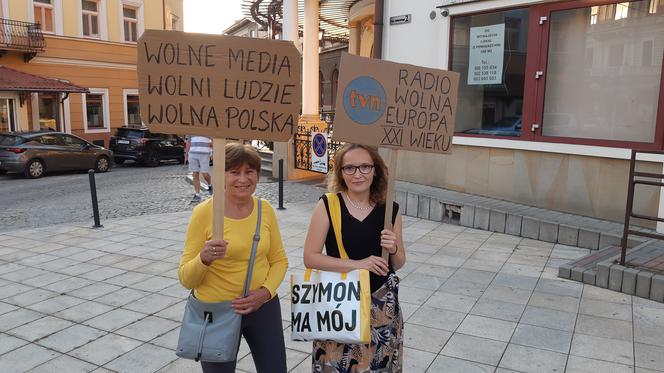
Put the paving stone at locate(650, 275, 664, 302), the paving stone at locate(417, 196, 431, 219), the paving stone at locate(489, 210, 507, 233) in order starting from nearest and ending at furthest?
the paving stone at locate(650, 275, 664, 302), the paving stone at locate(489, 210, 507, 233), the paving stone at locate(417, 196, 431, 219)

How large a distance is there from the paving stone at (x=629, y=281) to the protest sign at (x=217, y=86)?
4.27 m

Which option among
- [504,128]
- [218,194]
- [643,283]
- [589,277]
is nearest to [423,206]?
[504,128]

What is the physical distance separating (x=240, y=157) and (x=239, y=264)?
0.54 metres

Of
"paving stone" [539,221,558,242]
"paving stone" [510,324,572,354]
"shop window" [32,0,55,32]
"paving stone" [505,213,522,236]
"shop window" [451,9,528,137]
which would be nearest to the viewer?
"paving stone" [510,324,572,354]

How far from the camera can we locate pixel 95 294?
209 inches

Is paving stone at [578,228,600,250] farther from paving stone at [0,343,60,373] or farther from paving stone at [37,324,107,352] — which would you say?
paving stone at [0,343,60,373]

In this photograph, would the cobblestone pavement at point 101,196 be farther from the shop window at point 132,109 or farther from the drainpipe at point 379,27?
the shop window at point 132,109

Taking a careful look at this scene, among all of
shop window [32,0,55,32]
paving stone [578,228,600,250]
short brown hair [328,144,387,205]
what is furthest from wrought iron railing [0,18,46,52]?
short brown hair [328,144,387,205]

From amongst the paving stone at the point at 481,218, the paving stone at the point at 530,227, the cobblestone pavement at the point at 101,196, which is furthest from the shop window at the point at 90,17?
the paving stone at the point at 530,227

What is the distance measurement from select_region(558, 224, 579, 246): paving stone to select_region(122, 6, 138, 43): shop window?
78.7ft

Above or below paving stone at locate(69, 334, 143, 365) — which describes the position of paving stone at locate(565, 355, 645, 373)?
above

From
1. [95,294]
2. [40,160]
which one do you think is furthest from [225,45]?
[40,160]

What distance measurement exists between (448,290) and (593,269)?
1681 mm

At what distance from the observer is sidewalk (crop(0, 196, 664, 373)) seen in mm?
3898
